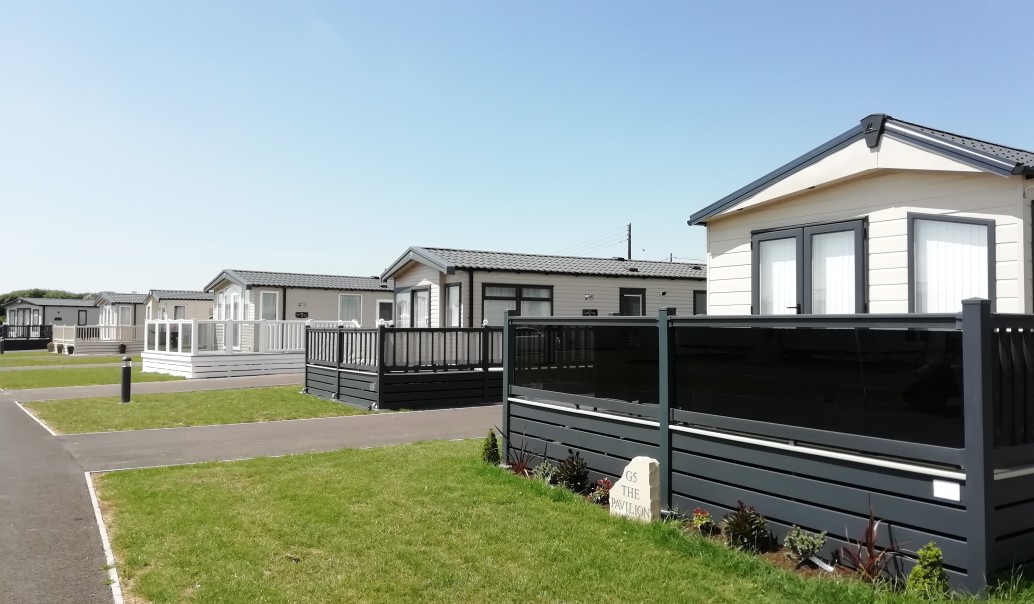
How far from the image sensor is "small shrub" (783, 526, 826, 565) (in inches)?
161

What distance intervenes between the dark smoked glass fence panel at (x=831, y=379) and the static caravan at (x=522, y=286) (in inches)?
492

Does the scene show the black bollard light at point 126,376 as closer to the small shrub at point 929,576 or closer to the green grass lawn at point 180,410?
the green grass lawn at point 180,410

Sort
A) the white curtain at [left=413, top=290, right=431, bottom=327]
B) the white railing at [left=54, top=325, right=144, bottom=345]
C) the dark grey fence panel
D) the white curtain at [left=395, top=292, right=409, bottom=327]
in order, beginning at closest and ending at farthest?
1. the dark grey fence panel
2. the white curtain at [left=413, top=290, right=431, bottom=327]
3. the white curtain at [left=395, top=292, right=409, bottom=327]
4. the white railing at [left=54, top=325, right=144, bottom=345]

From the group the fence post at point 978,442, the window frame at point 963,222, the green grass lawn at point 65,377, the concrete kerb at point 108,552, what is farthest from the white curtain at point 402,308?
the fence post at point 978,442

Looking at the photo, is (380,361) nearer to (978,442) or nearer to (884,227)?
(884,227)

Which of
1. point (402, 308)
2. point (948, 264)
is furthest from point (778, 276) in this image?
point (402, 308)

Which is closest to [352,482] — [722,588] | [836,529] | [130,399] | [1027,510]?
[722,588]

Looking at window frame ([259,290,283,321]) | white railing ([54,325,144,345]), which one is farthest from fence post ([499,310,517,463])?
white railing ([54,325,144,345])

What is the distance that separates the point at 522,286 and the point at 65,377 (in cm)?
1390

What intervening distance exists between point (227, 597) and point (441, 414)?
828 cm

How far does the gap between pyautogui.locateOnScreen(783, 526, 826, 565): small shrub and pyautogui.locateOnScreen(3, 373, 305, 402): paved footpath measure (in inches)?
602

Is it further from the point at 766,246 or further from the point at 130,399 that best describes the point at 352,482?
the point at 130,399

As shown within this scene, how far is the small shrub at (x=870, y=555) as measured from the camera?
152 inches

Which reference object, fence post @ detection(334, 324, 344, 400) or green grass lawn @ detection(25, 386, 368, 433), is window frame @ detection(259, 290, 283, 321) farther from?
fence post @ detection(334, 324, 344, 400)
